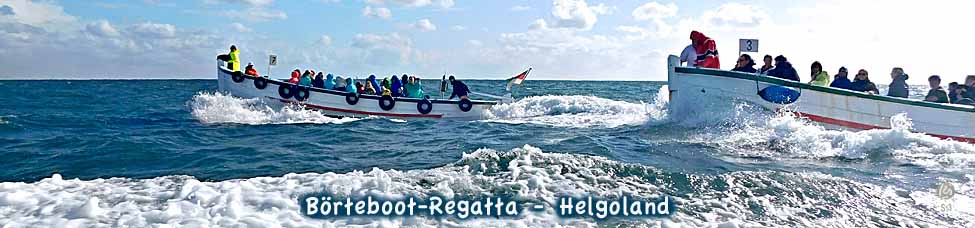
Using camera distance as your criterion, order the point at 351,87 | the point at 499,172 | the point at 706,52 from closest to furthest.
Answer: the point at 499,172 < the point at 706,52 < the point at 351,87

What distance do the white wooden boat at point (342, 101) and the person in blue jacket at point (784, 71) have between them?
315 inches

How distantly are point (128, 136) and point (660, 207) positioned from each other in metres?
9.60

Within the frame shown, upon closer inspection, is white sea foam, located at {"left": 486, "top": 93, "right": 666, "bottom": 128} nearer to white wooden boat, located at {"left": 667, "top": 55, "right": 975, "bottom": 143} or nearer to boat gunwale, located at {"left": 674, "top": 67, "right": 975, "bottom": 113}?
white wooden boat, located at {"left": 667, "top": 55, "right": 975, "bottom": 143}

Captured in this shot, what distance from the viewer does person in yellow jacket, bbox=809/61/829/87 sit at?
11.0m

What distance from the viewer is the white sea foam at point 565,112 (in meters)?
15.9

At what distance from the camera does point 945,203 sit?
543 centimetres

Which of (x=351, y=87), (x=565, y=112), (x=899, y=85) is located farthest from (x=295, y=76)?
(x=899, y=85)

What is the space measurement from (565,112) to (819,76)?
28.3 feet

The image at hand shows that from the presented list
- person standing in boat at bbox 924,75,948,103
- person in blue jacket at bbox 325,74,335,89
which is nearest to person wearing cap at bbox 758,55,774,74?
person standing in boat at bbox 924,75,948,103

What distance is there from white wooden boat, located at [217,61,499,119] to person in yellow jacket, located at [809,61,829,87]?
8472 mm

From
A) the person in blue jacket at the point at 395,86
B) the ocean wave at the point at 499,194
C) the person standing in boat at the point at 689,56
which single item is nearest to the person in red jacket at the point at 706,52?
the person standing in boat at the point at 689,56

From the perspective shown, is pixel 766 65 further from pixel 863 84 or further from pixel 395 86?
pixel 395 86

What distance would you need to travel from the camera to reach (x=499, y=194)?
5.39 m

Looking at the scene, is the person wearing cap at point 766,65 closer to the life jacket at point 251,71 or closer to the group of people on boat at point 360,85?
the group of people on boat at point 360,85
